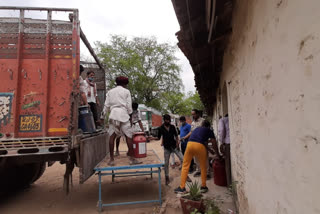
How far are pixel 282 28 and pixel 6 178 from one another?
636cm

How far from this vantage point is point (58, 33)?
3787mm

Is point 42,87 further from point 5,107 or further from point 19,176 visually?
point 19,176

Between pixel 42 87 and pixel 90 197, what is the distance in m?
2.86

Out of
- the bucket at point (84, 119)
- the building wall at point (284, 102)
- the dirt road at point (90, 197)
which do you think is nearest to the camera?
the building wall at point (284, 102)

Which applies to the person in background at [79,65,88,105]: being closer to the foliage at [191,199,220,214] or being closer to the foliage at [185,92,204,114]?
the foliage at [191,199,220,214]

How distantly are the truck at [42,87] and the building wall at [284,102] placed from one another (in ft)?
8.98

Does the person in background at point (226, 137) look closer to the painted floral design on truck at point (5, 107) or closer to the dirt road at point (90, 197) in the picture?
the dirt road at point (90, 197)

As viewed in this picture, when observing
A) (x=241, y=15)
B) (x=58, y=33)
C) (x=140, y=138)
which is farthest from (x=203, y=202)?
(x=58, y=33)

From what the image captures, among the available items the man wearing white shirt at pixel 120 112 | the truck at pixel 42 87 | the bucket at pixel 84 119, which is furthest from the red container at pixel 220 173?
the bucket at pixel 84 119

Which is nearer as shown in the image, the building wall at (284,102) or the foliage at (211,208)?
the building wall at (284,102)

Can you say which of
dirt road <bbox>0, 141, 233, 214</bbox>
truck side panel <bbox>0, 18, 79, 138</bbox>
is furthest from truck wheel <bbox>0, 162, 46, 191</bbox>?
truck side panel <bbox>0, 18, 79, 138</bbox>

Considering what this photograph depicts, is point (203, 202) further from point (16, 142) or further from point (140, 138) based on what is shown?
point (16, 142)

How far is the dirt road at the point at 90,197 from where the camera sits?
421cm

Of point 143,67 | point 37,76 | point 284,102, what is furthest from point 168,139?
point 143,67
